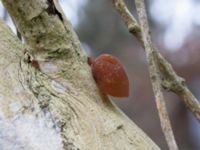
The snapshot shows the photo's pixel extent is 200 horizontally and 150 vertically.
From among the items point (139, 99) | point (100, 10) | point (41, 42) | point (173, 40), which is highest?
point (100, 10)

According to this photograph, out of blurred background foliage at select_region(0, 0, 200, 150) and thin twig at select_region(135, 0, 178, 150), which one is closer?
thin twig at select_region(135, 0, 178, 150)

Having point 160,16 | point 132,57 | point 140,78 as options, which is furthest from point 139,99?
point 160,16

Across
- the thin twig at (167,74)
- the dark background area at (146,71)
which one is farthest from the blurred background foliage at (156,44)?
the thin twig at (167,74)

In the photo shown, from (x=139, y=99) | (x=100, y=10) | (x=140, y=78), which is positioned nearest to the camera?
(x=139, y=99)

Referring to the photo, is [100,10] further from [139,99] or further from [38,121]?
[38,121]

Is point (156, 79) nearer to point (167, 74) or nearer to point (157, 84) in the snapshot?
point (157, 84)

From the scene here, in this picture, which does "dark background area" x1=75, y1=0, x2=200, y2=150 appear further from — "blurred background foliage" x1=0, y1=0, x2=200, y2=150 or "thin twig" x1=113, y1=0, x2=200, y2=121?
"thin twig" x1=113, y1=0, x2=200, y2=121

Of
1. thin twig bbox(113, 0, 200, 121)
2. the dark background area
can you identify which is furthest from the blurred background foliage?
thin twig bbox(113, 0, 200, 121)
